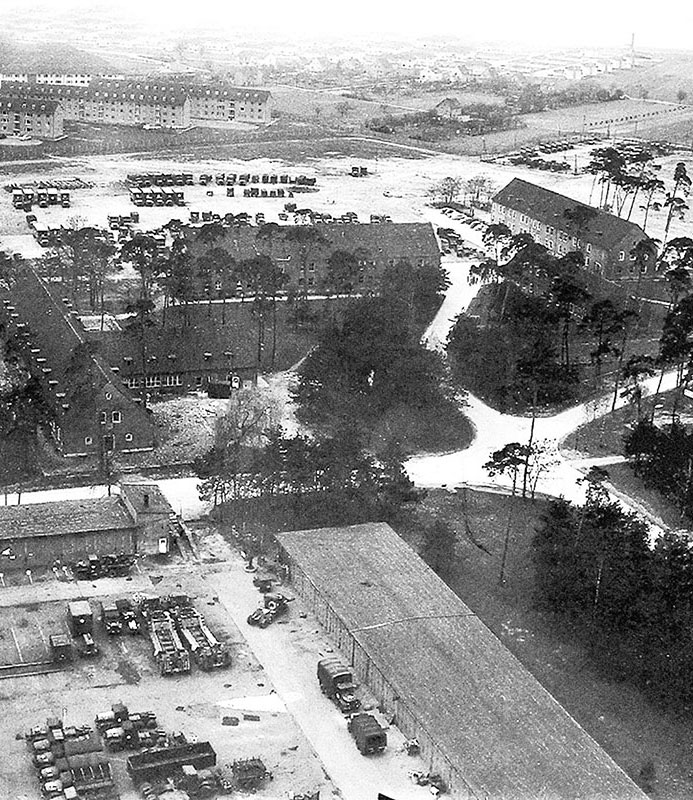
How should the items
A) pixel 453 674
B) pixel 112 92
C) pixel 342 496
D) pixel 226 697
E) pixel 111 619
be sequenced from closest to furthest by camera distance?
pixel 453 674 < pixel 226 697 < pixel 111 619 < pixel 342 496 < pixel 112 92

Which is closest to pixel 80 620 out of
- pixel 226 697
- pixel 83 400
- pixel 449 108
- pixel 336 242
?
pixel 226 697

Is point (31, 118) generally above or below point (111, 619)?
above

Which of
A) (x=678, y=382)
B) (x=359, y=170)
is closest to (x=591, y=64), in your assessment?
(x=359, y=170)

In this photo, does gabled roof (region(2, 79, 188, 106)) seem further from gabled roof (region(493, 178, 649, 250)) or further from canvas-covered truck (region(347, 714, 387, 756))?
canvas-covered truck (region(347, 714, 387, 756))

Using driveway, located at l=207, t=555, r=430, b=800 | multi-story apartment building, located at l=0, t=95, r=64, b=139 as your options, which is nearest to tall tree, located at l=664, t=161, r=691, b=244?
driveway, located at l=207, t=555, r=430, b=800

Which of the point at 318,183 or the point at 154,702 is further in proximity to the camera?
the point at 318,183

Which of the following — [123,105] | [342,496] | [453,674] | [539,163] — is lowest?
[453,674]

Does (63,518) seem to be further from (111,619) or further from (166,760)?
(166,760)

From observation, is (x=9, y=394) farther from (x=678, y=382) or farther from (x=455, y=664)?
(x=678, y=382)
